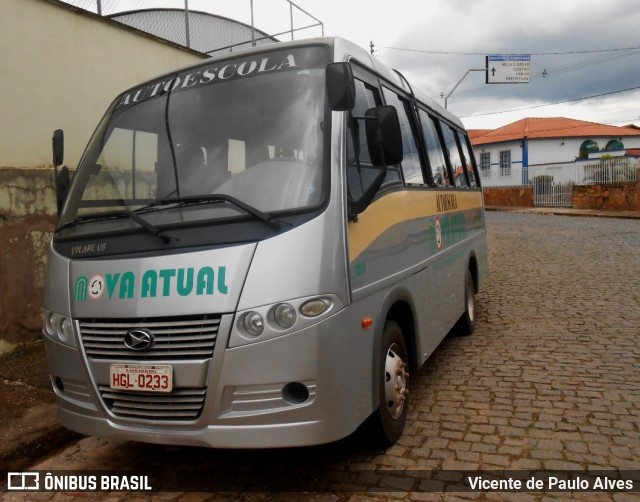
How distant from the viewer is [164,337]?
304cm

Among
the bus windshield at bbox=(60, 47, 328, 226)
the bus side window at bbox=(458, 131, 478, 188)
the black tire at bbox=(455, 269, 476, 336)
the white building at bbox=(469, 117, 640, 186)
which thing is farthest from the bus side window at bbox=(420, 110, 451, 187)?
the white building at bbox=(469, 117, 640, 186)

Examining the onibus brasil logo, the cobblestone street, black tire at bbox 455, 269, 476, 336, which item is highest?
the onibus brasil logo

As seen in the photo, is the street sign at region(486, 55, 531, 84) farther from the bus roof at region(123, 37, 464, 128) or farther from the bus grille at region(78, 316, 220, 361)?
the bus grille at region(78, 316, 220, 361)

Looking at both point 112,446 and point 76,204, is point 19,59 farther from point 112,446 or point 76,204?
point 112,446

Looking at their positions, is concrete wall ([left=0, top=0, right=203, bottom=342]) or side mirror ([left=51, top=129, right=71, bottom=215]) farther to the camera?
concrete wall ([left=0, top=0, right=203, bottom=342])

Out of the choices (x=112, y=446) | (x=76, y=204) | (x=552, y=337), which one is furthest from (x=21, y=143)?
(x=552, y=337)

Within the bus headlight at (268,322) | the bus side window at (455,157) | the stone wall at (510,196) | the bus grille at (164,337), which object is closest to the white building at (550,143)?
the stone wall at (510,196)

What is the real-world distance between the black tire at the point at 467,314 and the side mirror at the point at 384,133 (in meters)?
3.49

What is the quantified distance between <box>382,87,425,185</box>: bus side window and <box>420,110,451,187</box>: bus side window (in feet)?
1.53

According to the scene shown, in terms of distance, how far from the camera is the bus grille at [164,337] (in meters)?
2.98

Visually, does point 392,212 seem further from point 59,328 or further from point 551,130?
point 551,130

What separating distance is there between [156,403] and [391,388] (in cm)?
150

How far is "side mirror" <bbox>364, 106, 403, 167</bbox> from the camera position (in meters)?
3.37

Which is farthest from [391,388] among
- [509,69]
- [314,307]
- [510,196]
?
[509,69]
